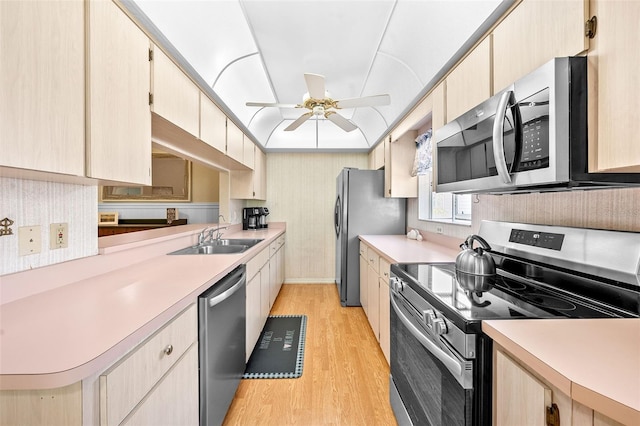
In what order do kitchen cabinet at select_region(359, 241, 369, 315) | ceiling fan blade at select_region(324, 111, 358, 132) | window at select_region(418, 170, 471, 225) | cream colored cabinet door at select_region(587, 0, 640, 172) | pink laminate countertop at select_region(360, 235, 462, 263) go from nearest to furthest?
cream colored cabinet door at select_region(587, 0, 640, 172), pink laminate countertop at select_region(360, 235, 462, 263), window at select_region(418, 170, 471, 225), ceiling fan blade at select_region(324, 111, 358, 132), kitchen cabinet at select_region(359, 241, 369, 315)

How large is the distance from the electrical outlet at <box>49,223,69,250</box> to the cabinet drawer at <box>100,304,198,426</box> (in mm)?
655

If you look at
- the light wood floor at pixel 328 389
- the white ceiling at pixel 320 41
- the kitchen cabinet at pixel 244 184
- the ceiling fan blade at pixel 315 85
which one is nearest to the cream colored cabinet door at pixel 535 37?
the white ceiling at pixel 320 41

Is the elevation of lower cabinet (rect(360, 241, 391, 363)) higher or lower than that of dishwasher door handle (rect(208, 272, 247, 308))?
lower

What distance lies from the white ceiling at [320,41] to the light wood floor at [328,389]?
7.31ft

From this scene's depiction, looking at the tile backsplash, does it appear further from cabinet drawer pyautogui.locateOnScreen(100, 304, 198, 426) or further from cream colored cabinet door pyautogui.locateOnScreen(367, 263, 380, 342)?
cream colored cabinet door pyautogui.locateOnScreen(367, 263, 380, 342)

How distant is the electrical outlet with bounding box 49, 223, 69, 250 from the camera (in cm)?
120

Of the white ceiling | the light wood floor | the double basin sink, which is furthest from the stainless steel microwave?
the double basin sink

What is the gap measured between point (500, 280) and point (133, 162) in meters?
1.85

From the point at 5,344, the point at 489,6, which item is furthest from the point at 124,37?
the point at 489,6

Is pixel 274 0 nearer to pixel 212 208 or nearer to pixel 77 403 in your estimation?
pixel 77 403

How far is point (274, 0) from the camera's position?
184 cm

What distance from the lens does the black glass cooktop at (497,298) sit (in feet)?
2.96

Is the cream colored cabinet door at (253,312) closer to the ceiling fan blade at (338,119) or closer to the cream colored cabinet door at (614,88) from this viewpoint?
the ceiling fan blade at (338,119)

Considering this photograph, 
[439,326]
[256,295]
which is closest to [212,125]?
[256,295]
